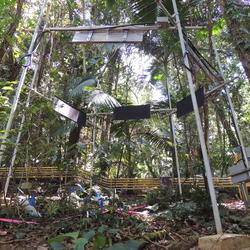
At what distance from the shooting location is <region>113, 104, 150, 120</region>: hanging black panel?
516 centimetres

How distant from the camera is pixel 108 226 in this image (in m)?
3.19

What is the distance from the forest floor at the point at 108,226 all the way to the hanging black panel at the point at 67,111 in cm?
168

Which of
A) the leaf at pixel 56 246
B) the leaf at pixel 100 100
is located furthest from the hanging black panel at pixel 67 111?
the leaf at pixel 56 246

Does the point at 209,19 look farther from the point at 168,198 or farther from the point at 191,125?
the point at 191,125

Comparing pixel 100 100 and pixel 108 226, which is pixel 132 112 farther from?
pixel 108 226

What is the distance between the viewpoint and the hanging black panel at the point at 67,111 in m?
4.51

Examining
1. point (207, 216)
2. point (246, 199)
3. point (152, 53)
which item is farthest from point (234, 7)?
point (152, 53)

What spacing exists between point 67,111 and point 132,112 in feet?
4.87

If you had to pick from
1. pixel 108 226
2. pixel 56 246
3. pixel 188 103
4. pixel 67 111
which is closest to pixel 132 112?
pixel 67 111

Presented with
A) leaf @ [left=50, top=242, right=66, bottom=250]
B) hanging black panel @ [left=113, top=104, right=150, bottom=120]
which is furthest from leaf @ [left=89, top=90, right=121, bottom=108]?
leaf @ [left=50, top=242, right=66, bottom=250]

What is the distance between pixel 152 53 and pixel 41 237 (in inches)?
319

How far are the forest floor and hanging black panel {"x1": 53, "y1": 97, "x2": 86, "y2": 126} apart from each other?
1.68m

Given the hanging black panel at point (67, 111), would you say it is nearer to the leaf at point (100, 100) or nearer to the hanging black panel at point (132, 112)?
the leaf at point (100, 100)

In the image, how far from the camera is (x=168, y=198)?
5.22m
